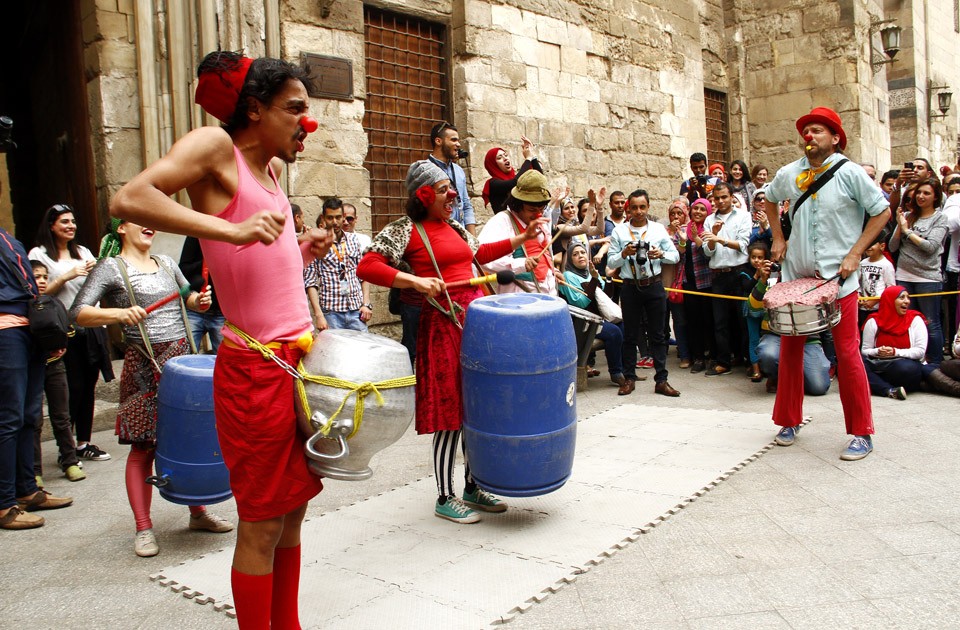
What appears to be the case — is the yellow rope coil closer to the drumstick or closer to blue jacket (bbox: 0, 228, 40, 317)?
the drumstick

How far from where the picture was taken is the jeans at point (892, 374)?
6586 millimetres

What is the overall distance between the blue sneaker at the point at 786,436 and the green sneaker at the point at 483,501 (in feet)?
6.98

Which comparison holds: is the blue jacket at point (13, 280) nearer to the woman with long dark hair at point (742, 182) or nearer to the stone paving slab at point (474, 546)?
the stone paving slab at point (474, 546)

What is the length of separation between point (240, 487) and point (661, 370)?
5.46m

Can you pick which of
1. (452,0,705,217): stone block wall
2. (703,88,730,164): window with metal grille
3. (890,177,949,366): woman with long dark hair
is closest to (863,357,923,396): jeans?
(890,177,949,366): woman with long dark hair

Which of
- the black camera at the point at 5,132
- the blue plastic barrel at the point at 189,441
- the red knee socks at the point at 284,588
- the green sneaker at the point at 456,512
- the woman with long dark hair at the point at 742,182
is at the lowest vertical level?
the green sneaker at the point at 456,512

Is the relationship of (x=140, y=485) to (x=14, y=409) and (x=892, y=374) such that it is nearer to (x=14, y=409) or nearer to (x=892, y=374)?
(x=14, y=409)

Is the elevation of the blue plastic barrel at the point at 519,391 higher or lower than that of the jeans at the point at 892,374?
higher

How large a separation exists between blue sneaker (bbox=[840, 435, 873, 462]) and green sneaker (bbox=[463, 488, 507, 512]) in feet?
7.24

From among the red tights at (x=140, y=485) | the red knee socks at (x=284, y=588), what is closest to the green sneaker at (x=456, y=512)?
the red tights at (x=140, y=485)

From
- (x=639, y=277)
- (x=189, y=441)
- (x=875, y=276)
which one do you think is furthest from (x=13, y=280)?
(x=875, y=276)

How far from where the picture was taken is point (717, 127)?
15.3 metres

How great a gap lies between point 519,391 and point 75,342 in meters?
3.65

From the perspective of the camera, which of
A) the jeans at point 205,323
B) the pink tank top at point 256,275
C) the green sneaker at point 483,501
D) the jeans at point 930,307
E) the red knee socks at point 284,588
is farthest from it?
the jeans at point 930,307
